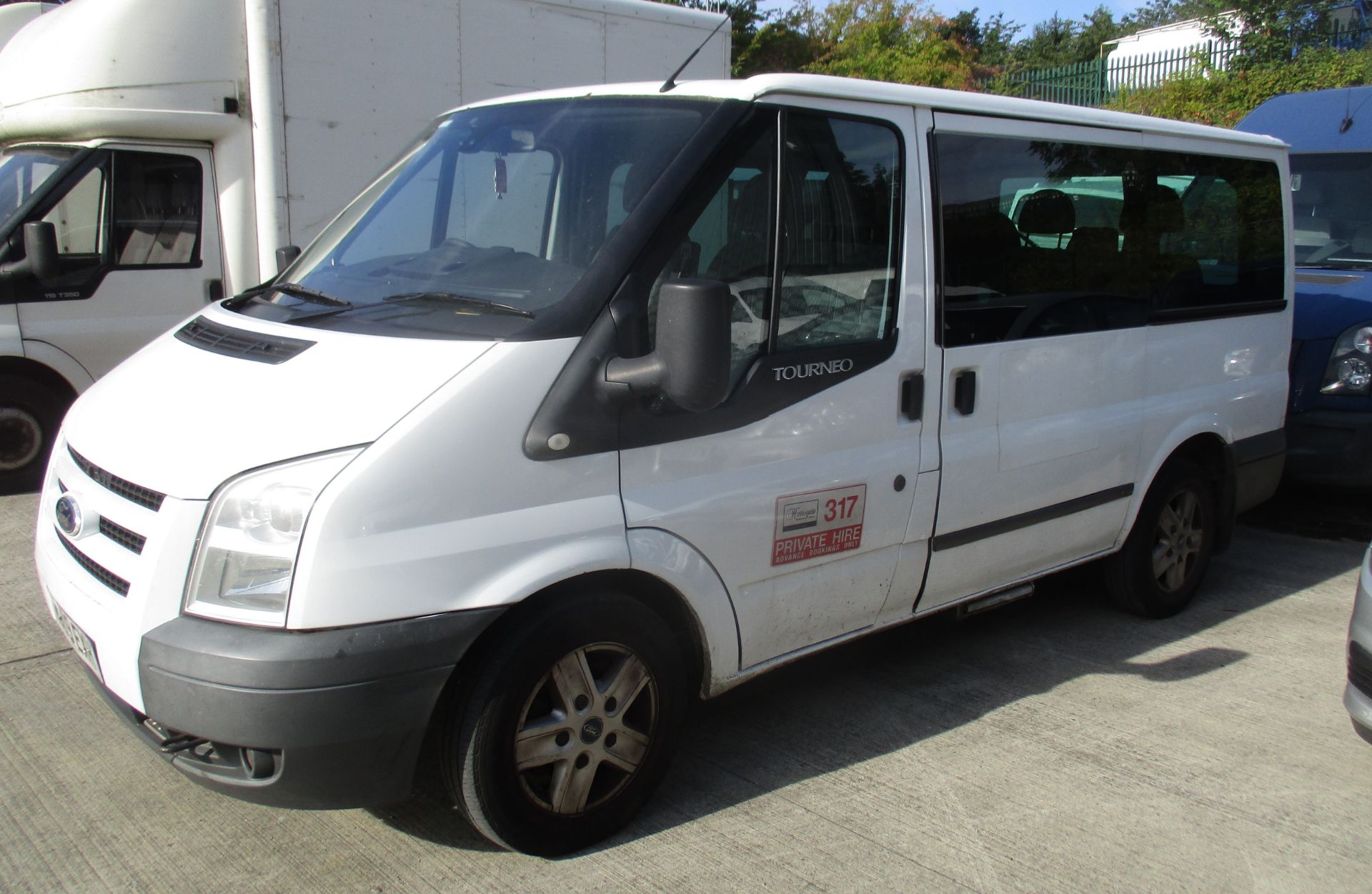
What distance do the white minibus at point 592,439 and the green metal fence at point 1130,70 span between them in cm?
1431

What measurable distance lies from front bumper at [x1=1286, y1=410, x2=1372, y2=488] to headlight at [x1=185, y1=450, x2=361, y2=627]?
561cm

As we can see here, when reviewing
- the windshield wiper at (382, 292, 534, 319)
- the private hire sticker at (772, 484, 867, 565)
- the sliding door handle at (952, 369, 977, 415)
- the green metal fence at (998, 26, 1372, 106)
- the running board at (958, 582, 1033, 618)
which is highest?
the green metal fence at (998, 26, 1372, 106)

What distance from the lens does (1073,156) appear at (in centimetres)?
452

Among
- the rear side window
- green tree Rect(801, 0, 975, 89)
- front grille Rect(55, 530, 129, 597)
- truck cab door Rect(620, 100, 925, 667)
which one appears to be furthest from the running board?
green tree Rect(801, 0, 975, 89)

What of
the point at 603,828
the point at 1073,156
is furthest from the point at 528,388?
the point at 1073,156

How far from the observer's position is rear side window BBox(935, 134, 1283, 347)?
402 centimetres

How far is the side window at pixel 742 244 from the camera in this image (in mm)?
3309

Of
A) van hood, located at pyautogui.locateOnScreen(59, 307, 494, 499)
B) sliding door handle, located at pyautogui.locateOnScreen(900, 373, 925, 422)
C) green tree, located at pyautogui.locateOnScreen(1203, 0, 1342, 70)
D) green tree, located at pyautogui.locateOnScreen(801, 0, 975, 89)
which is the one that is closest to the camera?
van hood, located at pyautogui.locateOnScreen(59, 307, 494, 499)

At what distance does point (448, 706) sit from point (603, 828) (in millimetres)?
650

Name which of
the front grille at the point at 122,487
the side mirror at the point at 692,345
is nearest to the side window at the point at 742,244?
the side mirror at the point at 692,345

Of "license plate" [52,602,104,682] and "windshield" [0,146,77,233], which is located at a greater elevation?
"windshield" [0,146,77,233]

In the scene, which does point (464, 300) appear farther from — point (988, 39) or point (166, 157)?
point (988, 39)

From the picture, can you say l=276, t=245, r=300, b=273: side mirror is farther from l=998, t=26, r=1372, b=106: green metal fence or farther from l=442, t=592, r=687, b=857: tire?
l=998, t=26, r=1372, b=106: green metal fence

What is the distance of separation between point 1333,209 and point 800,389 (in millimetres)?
5633
